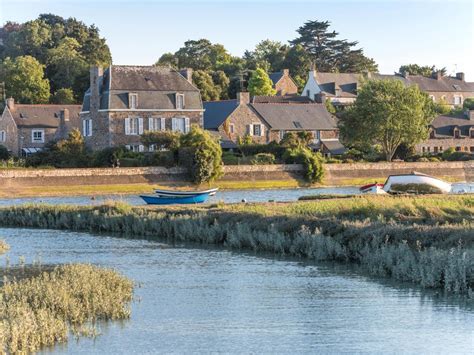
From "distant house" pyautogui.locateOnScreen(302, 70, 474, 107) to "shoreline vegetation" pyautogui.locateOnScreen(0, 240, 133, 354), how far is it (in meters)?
94.0

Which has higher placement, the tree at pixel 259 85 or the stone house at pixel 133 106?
the tree at pixel 259 85

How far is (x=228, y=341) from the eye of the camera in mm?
23219

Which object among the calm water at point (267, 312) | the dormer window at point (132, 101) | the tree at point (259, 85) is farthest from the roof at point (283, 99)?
the calm water at point (267, 312)

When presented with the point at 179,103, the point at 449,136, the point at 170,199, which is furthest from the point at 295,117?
the point at 170,199

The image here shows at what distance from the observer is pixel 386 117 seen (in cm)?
9606

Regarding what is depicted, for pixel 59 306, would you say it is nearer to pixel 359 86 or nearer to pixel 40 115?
pixel 40 115

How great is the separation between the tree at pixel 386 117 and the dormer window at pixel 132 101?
20168 millimetres

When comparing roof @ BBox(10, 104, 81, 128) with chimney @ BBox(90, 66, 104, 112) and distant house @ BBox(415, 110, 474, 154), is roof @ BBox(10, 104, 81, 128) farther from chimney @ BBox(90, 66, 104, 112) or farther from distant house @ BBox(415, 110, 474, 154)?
distant house @ BBox(415, 110, 474, 154)

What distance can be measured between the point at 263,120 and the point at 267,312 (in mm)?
79549

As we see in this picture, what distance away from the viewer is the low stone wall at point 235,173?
2972 inches

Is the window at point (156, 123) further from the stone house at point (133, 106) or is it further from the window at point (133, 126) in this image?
the window at point (133, 126)

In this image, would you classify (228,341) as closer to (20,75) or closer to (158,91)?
(158,91)

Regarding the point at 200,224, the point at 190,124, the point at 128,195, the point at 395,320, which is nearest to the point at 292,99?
the point at 190,124

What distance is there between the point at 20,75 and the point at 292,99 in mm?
32333
